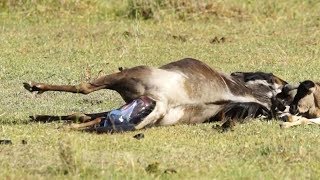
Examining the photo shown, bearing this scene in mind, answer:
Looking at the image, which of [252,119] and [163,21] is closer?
[252,119]

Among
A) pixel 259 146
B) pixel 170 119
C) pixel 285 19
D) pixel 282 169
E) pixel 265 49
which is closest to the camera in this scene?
pixel 282 169

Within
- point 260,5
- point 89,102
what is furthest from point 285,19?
point 89,102

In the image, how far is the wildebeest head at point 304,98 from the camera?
8172 millimetres

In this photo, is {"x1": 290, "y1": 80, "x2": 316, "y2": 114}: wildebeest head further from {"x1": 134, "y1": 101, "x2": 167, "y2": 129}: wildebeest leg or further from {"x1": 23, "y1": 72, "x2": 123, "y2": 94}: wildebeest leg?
{"x1": 23, "y1": 72, "x2": 123, "y2": 94}: wildebeest leg

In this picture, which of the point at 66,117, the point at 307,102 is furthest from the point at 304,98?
the point at 66,117

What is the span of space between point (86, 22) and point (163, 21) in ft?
3.88

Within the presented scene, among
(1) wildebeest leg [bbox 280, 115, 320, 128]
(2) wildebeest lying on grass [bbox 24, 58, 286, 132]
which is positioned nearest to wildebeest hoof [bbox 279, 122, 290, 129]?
(1) wildebeest leg [bbox 280, 115, 320, 128]

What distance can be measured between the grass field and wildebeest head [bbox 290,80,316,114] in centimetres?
34

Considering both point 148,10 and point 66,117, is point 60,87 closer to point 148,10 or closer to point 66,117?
point 66,117

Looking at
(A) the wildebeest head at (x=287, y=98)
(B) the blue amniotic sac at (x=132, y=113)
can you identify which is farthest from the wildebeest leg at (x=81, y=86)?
(A) the wildebeest head at (x=287, y=98)

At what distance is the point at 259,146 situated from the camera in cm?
689

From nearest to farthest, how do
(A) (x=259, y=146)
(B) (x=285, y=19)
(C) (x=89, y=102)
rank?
(A) (x=259, y=146) → (C) (x=89, y=102) → (B) (x=285, y=19)

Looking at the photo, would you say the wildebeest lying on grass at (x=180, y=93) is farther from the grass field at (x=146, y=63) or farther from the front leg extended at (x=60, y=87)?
the grass field at (x=146, y=63)

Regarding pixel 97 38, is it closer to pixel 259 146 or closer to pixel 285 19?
pixel 285 19
